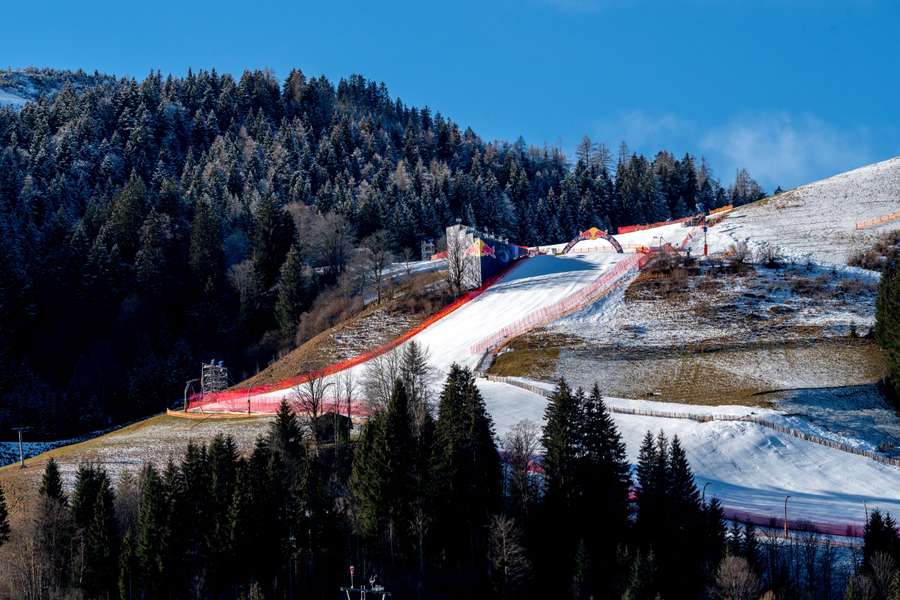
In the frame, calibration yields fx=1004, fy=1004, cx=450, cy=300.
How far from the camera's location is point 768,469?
5269cm

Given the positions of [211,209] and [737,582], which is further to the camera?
[211,209]

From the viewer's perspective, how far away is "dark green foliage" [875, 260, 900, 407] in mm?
63322

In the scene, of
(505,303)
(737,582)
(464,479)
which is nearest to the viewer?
(737,582)

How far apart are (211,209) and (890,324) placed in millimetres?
73367

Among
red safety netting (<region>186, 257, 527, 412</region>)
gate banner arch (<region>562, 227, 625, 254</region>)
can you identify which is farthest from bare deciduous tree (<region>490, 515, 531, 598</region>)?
gate banner arch (<region>562, 227, 625, 254</region>)

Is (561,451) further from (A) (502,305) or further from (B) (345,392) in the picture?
(A) (502,305)

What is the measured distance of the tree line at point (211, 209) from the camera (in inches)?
3671

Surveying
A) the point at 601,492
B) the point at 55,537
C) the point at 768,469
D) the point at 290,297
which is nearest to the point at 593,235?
the point at 290,297

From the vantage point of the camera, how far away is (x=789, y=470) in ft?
172

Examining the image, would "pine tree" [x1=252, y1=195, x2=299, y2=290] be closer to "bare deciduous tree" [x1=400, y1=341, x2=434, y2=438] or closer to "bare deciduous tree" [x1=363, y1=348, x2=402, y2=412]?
"bare deciduous tree" [x1=363, y1=348, x2=402, y2=412]

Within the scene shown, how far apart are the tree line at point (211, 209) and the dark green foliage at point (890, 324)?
1982 inches

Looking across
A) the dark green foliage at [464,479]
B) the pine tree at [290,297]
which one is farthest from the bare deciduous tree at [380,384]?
the pine tree at [290,297]

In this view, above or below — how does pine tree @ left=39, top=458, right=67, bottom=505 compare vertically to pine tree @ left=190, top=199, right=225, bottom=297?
below

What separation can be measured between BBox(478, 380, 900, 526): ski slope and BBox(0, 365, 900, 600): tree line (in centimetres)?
220
